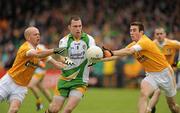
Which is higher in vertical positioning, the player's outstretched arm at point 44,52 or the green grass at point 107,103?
the player's outstretched arm at point 44,52

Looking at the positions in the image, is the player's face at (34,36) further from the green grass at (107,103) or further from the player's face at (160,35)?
the green grass at (107,103)

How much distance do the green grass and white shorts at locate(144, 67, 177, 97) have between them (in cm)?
323

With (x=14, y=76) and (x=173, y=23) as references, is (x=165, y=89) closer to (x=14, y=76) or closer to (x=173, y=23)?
(x=14, y=76)

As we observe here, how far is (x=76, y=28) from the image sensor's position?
13.0m

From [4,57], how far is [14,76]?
1517 centimetres

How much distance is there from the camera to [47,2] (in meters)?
32.0

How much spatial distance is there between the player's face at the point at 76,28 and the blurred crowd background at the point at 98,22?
42.4ft

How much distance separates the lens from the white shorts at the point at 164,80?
14023mm

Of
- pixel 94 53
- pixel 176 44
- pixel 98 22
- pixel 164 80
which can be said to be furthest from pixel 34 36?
pixel 98 22

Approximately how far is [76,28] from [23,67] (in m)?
1.49

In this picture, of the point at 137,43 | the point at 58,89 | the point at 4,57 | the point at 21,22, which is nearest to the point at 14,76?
the point at 58,89

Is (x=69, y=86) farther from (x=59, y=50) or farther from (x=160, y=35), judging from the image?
(x=160, y=35)

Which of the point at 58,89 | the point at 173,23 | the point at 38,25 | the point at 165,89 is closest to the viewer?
the point at 58,89

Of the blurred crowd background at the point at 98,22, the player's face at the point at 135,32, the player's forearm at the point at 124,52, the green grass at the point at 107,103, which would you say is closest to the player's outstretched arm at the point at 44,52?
the player's forearm at the point at 124,52
